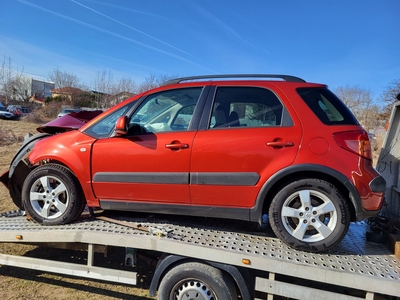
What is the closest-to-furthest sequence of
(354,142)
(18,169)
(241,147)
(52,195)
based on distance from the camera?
(354,142) → (241,147) → (52,195) → (18,169)

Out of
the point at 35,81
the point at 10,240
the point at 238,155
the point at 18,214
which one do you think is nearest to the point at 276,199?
the point at 238,155

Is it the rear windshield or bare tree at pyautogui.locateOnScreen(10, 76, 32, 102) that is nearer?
the rear windshield

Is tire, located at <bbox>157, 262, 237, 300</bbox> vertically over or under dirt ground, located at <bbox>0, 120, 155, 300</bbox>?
over

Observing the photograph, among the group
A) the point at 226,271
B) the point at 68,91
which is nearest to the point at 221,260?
the point at 226,271

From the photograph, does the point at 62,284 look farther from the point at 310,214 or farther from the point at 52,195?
the point at 310,214

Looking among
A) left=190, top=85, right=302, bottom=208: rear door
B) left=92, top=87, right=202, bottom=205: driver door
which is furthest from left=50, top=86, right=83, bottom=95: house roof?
left=190, top=85, right=302, bottom=208: rear door

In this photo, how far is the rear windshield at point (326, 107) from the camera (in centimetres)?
272

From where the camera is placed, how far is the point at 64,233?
3074 mm

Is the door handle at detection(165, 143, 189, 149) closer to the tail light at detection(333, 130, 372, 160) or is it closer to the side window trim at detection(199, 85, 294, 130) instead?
the side window trim at detection(199, 85, 294, 130)

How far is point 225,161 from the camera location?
9.20 feet

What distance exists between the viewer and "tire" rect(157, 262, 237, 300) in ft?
8.48

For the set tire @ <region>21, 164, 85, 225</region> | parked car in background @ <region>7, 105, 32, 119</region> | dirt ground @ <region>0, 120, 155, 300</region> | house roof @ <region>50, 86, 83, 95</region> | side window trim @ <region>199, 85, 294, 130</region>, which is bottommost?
dirt ground @ <region>0, 120, 155, 300</region>

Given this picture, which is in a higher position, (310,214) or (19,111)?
(19,111)

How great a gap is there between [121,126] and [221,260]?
1.59m
